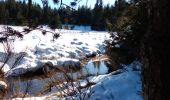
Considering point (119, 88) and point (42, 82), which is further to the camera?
point (42, 82)

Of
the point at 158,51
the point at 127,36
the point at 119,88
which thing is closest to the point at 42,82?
the point at 127,36

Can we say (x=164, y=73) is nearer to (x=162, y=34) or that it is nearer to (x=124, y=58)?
(x=162, y=34)

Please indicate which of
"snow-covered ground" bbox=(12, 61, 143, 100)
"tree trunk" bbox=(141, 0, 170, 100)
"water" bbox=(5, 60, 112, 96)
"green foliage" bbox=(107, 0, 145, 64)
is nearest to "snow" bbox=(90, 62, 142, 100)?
"snow-covered ground" bbox=(12, 61, 143, 100)

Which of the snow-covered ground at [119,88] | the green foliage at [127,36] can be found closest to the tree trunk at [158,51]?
the snow-covered ground at [119,88]

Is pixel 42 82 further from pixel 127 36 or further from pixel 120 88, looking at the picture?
pixel 120 88

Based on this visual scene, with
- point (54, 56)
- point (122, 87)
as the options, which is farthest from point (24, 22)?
point (54, 56)

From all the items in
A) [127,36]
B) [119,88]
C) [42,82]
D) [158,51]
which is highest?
[158,51]

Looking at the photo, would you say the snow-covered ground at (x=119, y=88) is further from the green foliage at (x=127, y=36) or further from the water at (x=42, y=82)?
the green foliage at (x=127, y=36)

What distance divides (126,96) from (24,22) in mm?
5922

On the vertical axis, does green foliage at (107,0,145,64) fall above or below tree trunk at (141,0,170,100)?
below

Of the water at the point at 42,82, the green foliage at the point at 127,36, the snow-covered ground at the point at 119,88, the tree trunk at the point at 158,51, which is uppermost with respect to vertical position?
the tree trunk at the point at 158,51

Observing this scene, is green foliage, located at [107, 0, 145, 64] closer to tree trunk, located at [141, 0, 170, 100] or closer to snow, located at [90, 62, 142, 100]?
snow, located at [90, 62, 142, 100]

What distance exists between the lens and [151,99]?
278 cm

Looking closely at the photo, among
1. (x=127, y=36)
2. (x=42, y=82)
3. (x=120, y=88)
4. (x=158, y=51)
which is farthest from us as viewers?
(x=42, y=82)
